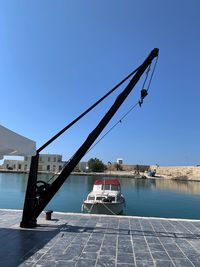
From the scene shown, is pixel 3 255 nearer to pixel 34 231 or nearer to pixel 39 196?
pixel 34 231

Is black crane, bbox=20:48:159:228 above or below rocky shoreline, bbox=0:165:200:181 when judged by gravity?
below

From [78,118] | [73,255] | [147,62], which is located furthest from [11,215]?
[147,62]

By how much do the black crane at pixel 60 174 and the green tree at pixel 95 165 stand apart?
11561cm

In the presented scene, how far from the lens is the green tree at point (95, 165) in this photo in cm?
12594

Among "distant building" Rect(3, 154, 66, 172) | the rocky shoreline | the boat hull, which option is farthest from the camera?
"distant building" Rect(3, 154, 66, 172)

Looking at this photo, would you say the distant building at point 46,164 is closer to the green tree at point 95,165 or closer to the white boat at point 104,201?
the green tree at point 95,165

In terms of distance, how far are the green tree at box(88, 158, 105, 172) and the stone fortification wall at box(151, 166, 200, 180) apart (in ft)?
80.9

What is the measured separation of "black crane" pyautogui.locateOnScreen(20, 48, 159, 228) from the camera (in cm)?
990

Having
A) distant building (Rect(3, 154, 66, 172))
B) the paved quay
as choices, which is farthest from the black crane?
distant building (Rect(3, 154, 66, 172))

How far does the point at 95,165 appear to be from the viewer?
413 ft

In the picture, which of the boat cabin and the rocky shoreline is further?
the rocky shoreline

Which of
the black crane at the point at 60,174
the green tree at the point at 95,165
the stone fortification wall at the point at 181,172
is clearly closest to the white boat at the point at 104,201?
the black crane at the point at 60,174

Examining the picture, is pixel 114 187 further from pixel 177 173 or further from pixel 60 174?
pixel 177 173

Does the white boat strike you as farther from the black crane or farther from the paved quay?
the black crane
